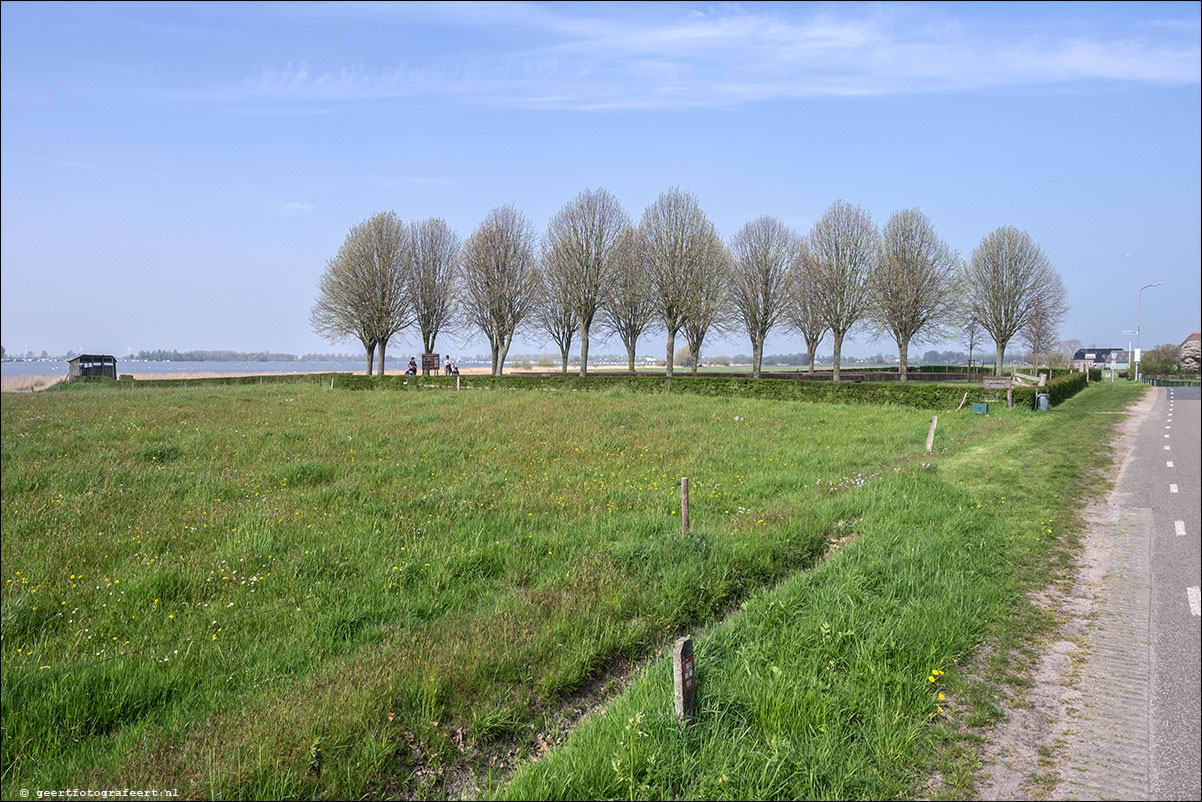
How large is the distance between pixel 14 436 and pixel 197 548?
11.1 meters

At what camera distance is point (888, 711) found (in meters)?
4.34

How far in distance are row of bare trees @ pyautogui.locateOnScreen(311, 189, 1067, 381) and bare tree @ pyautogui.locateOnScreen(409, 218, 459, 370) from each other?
0.31ft

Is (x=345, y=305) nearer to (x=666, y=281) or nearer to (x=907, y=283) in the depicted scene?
(x=666, y=281)

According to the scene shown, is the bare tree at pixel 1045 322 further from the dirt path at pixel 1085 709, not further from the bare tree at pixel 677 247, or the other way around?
the dirt path at pixel 1085 709

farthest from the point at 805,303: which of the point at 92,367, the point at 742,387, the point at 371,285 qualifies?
the point at 92,367

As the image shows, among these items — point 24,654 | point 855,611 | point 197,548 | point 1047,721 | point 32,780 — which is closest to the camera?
point 32,780

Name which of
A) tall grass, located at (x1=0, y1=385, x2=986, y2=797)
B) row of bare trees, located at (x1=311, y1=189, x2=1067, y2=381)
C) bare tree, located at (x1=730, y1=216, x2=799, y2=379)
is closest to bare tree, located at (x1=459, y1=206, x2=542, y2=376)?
row of bare trees, located at (x1=311, y1=189, x2=1067, y2=381)

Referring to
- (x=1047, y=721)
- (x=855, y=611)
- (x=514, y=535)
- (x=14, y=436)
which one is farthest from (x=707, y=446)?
(x=14, y=436)

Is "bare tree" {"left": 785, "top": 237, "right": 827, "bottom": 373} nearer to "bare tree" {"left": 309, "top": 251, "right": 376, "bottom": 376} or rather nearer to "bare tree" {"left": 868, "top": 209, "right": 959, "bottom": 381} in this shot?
"bare tree" {"left": 868, "top": 209, "right": 959, "bottom": 381}

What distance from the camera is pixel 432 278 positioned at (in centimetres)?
5516

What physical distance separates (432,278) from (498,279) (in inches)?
243

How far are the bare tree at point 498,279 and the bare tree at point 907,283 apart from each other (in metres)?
28.4

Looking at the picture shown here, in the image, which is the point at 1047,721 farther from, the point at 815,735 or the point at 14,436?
the point at 14,436

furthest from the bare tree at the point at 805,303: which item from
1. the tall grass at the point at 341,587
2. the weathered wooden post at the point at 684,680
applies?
the weathered wooden post at the point at 684,680
